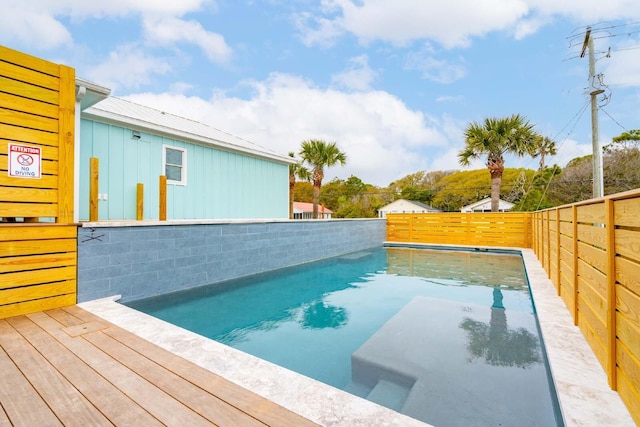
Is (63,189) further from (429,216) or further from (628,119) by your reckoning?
(628,119)

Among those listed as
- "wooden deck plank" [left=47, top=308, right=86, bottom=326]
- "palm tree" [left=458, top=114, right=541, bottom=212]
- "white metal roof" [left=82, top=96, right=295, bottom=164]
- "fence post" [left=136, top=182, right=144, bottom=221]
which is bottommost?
"wooden deck plank" [left=47, top=308, right=86, bottom=326]

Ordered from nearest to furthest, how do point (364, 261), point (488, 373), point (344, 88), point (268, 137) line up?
1. point (488, 373)
2. point (364, 261)
3. point (344, 88)
4. point (268, 137)

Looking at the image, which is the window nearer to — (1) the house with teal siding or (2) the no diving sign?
(1) the house with teal siding

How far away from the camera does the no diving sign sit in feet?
10.1

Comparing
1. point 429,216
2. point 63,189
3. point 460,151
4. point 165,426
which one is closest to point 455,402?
point 165,426

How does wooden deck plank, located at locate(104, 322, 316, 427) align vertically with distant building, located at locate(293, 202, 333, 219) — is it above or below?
below

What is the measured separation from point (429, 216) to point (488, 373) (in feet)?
35.6

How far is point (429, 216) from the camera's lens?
1270 centimetres

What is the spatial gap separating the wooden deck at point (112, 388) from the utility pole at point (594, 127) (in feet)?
32.3

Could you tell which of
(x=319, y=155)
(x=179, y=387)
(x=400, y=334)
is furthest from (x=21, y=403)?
(x=319, y=155)

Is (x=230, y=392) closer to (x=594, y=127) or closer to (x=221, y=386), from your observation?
(x=221, y=386)

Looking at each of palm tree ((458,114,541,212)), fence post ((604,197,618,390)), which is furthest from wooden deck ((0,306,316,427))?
palm tree ((458,114,541,212))

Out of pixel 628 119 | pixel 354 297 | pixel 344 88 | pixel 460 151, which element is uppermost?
pixel 344 88

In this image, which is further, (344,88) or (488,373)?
(344,88)
